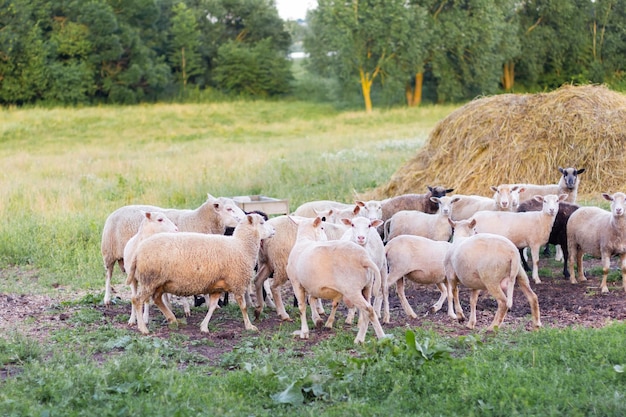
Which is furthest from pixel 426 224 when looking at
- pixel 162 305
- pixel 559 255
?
pixel 162 305

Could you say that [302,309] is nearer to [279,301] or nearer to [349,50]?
[279,301]

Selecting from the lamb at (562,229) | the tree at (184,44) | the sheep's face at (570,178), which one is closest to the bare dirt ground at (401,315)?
the lamb at (562,229)

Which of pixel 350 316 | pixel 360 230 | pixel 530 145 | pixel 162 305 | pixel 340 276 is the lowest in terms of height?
pixel 350 316

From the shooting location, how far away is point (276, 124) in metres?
44.5

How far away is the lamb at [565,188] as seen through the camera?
14469 millimetres

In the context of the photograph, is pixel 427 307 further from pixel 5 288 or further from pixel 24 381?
pixel 5 288

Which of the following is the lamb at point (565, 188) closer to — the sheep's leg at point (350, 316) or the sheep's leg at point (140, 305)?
the sheep's leg at point (350, 316)

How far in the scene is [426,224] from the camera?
12.3 metres

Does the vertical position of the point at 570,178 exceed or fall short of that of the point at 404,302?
it exceeds it

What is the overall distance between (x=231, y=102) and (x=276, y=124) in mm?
12645

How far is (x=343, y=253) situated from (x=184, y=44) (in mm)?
55457

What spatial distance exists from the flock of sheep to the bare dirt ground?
0.19m

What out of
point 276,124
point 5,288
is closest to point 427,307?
point 5,288

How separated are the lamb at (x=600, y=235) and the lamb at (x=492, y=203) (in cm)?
148
